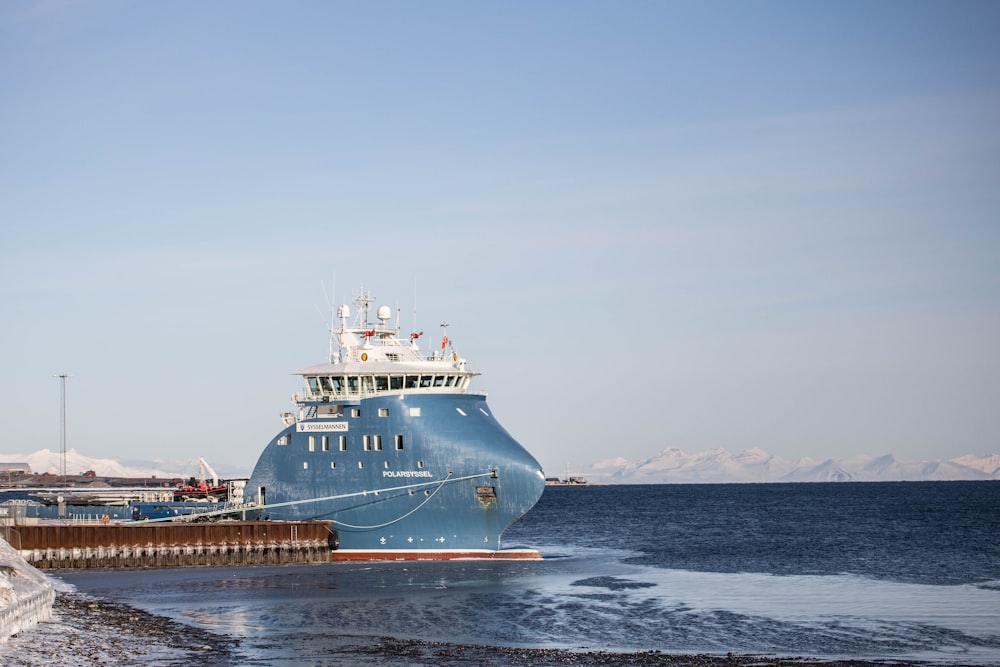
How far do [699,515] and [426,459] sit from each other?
67044 millimetres

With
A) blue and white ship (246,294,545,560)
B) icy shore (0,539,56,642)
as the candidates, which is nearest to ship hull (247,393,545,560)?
blue and white ship (246,294,545,560)

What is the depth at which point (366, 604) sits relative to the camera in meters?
39.0

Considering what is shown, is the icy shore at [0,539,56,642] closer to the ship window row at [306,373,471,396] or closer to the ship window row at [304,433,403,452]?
the ship window row at [304,433,403,452]

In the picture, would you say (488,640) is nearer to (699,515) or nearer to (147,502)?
(147,502)

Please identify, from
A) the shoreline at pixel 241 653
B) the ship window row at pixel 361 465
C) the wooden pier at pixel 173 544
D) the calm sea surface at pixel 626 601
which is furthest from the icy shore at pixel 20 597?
the ship window row at pixel 361 465

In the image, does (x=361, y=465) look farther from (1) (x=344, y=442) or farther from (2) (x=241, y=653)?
(2) (x=241, y=653)

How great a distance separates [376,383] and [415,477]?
425 cm

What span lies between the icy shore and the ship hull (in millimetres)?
14246

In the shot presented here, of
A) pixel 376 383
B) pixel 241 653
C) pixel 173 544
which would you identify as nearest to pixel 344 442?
pixel 376 383

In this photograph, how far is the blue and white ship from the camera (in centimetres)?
4869

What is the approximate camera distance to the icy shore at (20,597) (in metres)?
29.4

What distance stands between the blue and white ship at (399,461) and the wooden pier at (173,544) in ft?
3.82

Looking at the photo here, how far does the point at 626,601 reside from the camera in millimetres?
40500

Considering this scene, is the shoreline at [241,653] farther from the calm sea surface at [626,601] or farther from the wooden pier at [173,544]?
the wooden pier at [173,544]
